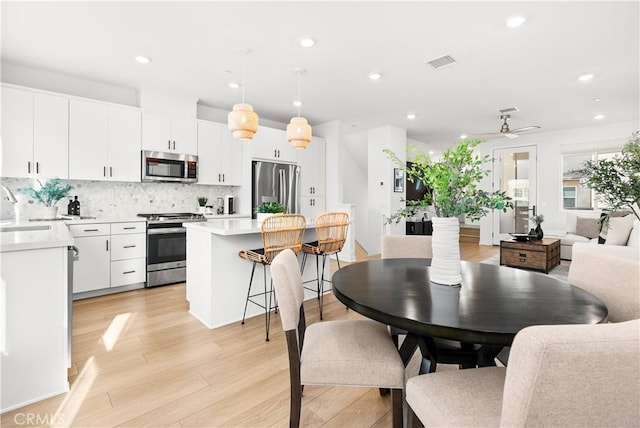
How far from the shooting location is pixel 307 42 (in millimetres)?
2869

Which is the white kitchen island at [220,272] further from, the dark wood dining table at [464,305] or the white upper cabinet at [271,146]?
the white upper cabinet at [271,146]

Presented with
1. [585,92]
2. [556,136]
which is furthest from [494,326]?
[556,136]

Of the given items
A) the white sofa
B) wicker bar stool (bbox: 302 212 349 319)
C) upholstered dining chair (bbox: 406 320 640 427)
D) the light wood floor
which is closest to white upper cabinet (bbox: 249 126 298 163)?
wicker bar stool (bbox: 302 212 349 319)

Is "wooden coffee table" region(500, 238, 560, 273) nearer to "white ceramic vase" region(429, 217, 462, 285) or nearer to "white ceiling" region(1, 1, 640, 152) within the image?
"white ceiling" region(1, 1, 640, 152)

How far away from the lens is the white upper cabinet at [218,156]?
4586 mm

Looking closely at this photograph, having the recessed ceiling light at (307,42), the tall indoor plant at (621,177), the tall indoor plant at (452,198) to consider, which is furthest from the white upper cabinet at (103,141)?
the tall indoor plant at (621,177)

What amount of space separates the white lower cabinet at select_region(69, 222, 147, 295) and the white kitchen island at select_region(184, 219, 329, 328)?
1.24m

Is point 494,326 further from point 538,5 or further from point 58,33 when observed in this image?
point 58,33

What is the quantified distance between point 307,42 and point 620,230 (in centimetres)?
515

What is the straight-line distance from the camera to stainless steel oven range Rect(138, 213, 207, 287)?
389 cm

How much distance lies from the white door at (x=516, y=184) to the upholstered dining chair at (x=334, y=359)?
7.05 meters

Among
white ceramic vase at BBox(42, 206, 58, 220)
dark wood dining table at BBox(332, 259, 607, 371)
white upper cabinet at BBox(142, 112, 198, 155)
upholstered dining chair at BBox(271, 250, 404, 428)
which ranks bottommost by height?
upholstered dining chair at BBox(271, 250, 404, 428)

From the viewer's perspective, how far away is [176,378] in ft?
6.47

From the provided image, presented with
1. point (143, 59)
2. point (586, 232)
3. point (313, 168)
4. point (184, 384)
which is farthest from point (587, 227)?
point (143, 59)
